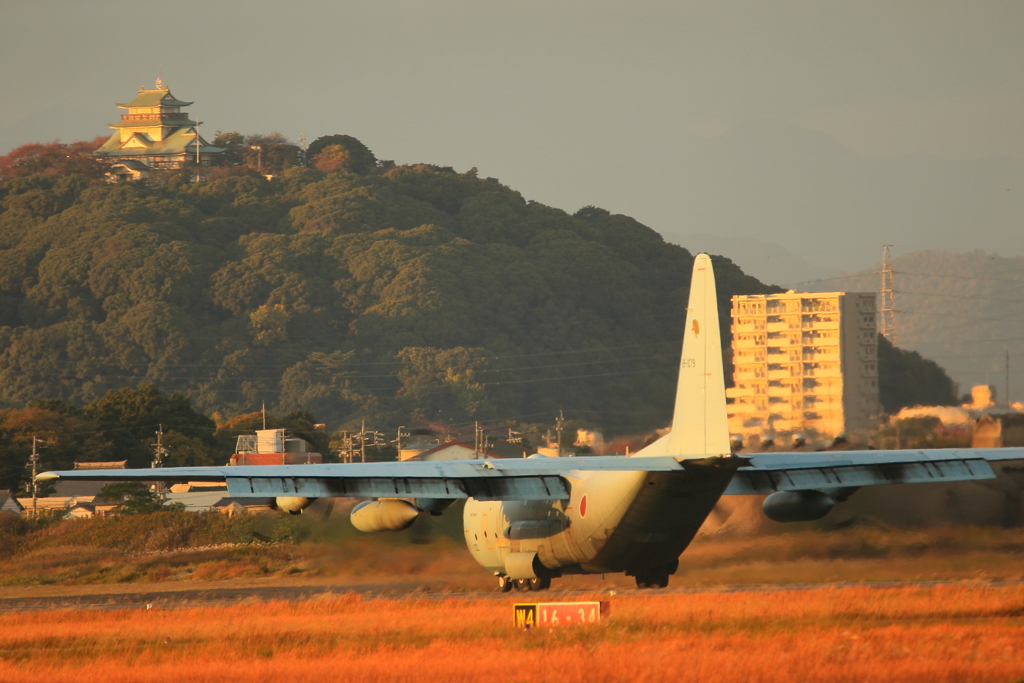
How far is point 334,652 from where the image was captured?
62.0 ft

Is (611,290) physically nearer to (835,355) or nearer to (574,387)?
(574,387)

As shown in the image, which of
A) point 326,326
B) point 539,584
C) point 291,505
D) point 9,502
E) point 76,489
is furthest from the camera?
point 326,326

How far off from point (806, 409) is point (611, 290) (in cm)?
14113

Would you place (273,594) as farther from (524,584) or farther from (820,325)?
(820,325)

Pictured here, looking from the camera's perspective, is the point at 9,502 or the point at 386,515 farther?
the point at 9,502

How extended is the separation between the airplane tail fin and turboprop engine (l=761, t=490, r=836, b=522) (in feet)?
15.3

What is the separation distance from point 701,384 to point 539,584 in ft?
26.6

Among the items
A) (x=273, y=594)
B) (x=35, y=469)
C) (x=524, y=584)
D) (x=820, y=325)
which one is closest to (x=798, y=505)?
(x=524, y=584)

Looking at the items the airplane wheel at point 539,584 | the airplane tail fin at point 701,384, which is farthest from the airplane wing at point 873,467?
the airplane wheel at point 539,584

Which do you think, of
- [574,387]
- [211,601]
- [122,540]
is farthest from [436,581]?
[574,387]

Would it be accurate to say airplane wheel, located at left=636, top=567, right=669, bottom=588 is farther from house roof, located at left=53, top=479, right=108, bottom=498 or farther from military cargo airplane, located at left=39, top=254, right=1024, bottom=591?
house roof, located at left=53, top=479, right=108, bottom=498

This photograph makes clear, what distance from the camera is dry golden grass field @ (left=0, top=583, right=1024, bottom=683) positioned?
15797mm

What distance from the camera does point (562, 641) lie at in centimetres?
1883

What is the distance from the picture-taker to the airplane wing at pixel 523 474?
74.2 ft
